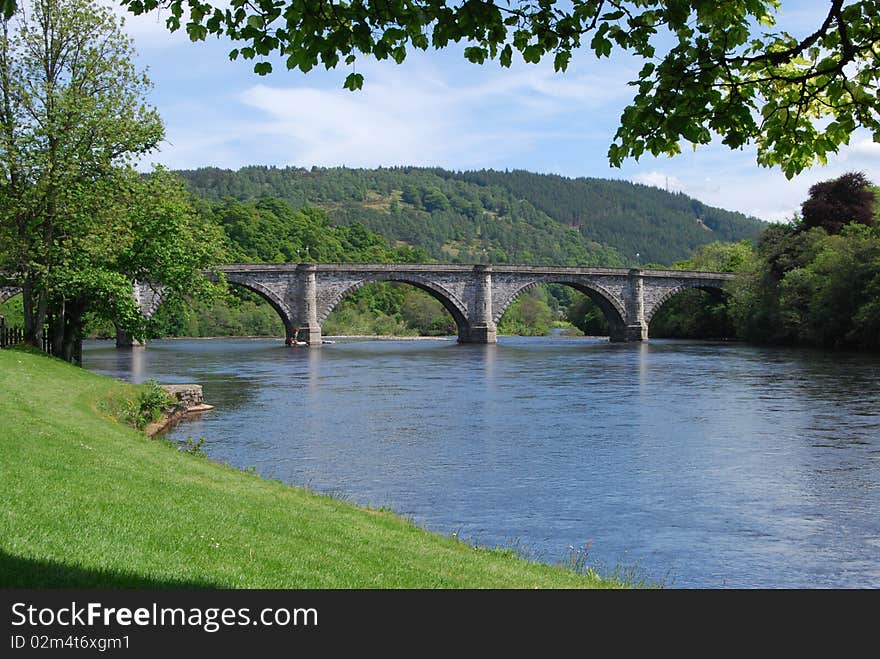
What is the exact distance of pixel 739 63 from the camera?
8.34m

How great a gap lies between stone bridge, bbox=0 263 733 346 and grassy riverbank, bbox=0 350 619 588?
6667cm

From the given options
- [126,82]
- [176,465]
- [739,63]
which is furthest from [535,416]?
[739,63]

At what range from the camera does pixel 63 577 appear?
720 centimetres

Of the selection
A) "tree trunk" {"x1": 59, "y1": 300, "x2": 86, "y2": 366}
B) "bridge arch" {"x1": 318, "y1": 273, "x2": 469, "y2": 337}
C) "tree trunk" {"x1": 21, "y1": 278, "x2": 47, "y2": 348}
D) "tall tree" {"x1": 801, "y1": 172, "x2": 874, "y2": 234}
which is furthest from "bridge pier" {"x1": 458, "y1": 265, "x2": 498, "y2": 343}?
"tree trunk" {"x1": 21, "y1": 278, "x2": 47, "y2": 348}

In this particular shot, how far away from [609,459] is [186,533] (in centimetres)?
1377

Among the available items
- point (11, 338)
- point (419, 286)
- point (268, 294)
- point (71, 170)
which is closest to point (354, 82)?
point (71, 170)

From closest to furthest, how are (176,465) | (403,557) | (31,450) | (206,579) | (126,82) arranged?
(206,579)
(403,557)
(31,450)
(176,465)
(126,82)

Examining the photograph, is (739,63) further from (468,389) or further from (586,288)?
(586,288)

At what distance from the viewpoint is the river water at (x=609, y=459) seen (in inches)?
543

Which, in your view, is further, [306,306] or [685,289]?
[685,289]

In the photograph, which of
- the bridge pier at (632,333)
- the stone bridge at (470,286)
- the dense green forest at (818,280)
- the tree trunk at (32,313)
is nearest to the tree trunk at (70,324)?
the tree trunk at (32,313)

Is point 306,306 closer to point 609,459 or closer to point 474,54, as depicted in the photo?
point 609,459

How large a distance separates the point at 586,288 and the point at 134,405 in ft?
261

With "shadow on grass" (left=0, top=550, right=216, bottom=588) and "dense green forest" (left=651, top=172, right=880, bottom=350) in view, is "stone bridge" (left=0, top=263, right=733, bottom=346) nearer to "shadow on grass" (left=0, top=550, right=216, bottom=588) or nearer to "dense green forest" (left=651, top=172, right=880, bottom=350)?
"dense green forest" (left=651, top=172, right=880, bottom=350)
